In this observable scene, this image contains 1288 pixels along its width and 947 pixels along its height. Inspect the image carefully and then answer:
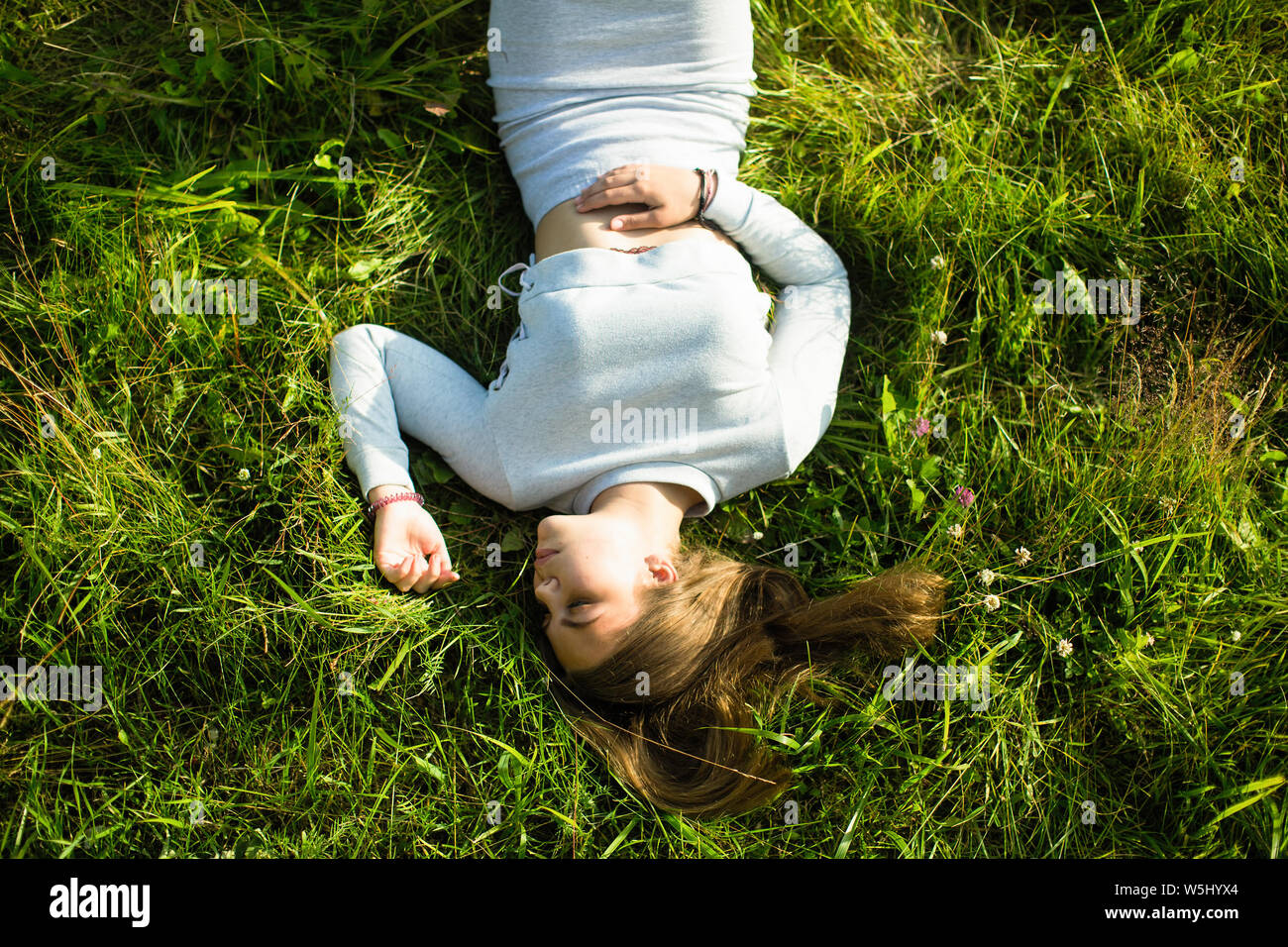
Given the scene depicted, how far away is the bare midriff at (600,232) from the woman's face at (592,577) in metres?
0.97

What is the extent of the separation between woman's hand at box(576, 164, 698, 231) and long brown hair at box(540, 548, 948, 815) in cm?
115

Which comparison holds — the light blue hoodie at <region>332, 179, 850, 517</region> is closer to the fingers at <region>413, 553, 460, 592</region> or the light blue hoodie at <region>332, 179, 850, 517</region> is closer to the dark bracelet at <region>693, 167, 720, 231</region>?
the dark bracelet at <region>693, 167, 720, 231</region>

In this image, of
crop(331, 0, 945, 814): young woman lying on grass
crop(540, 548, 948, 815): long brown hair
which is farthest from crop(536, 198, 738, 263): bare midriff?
crop(540, 548, 948, 815): long brown hair

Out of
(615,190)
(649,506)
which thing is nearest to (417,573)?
(649,506)

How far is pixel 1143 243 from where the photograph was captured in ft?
11.1

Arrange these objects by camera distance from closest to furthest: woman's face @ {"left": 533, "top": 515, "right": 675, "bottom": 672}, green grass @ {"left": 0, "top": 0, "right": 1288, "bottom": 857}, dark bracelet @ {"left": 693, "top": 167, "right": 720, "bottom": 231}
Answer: woman's face @ {"left": 533, "top": 515, "right": 675, "bottom": 672}, green grass @ {"left": 0, "top": 0, "right": 1288, "bottom": 857}, dark bracelet @ {"left": 693, "top": 167, "right": 720, "bottom": 231}

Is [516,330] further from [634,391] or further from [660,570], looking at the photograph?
[660,570]

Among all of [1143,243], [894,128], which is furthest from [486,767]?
[1143,243]

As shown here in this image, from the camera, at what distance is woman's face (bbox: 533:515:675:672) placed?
2.67m

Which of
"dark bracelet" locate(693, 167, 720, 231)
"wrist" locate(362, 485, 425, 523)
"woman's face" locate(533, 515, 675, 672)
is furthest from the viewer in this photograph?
"dark bracelet" locate(693, 167, 720, 231)

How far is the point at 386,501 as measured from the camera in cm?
298

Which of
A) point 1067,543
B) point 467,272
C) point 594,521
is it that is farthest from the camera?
point 467,272
